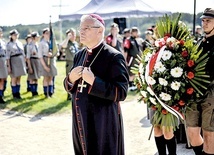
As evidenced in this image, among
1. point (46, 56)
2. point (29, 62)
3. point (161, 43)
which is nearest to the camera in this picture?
point (161, 43)

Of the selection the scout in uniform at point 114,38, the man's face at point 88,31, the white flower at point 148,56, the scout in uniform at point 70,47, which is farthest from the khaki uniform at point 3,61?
the man's face at point 88,31

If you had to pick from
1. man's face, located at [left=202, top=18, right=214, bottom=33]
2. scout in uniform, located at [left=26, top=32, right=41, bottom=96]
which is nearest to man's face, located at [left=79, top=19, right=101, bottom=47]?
man's face, located at [left=202, top=18, right=214, bottom=33]

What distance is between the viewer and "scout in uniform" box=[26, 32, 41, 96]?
1066 cm

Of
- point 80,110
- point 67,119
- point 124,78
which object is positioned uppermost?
point 124,78

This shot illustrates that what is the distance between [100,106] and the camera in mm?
3545

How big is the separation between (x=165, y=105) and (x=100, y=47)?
3.98ft

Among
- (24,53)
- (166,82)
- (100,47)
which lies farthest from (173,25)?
(24,53)

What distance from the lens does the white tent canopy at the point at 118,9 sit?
10989 millimetres

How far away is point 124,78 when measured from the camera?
3.50 metres

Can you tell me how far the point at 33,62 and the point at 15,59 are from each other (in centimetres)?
65

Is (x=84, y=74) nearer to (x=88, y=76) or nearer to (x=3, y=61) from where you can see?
(x=88, y=76)

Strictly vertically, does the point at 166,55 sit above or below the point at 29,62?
above

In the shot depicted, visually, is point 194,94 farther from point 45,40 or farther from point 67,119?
point 45,40

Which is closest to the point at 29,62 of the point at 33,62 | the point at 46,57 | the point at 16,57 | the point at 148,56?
the point at 33,62
